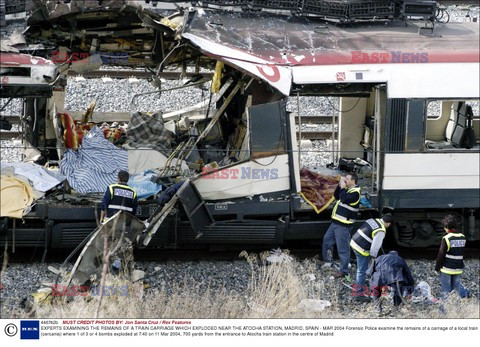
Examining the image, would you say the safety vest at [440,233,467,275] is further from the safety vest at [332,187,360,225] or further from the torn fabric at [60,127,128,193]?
the torn fabric at [60,127,128,193]

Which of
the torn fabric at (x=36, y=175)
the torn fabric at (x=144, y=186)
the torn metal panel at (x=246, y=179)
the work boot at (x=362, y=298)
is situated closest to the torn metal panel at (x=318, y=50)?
the torn metal panel at (x=246, y=179)

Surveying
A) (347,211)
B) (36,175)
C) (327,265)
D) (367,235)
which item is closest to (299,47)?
(347,211)

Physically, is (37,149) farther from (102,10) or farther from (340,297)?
(340,297)

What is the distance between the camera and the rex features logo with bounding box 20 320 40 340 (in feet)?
29.0

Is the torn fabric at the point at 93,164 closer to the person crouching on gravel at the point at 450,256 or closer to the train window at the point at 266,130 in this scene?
the train window at the point at 266,130

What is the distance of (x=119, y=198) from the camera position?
36.3ft

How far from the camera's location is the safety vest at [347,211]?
11547 mm

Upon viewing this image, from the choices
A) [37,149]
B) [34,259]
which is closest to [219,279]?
[34,259]

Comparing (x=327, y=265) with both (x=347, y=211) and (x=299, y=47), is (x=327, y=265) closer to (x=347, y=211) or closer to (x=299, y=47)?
(x=347, y=211)

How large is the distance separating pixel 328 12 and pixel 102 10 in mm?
3235

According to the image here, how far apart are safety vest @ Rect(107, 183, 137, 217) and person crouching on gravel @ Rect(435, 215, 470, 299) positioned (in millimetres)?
3804

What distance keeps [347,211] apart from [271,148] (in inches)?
50.0

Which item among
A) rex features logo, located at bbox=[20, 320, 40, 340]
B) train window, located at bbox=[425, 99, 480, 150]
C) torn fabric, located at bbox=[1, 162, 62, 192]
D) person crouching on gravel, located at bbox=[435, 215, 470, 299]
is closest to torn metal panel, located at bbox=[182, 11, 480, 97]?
train window, located at bbox=[425, 99, 480, 150]

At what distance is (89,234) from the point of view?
1158cm
